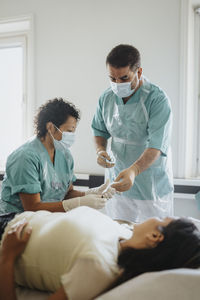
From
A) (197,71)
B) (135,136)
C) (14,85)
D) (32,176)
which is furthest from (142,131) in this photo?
(14,85)

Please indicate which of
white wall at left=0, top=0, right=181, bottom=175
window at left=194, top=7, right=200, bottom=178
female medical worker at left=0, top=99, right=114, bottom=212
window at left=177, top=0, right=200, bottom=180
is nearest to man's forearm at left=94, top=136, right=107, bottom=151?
female medical worker at left=0, top=99, right=114, bottom=212

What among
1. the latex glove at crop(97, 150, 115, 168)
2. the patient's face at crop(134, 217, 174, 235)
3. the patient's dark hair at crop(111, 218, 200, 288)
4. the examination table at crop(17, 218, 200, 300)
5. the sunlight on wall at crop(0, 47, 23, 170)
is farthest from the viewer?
the sunlight on wall at crop(0, 47, 23, 170)

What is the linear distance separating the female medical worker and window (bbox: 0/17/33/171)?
123cm

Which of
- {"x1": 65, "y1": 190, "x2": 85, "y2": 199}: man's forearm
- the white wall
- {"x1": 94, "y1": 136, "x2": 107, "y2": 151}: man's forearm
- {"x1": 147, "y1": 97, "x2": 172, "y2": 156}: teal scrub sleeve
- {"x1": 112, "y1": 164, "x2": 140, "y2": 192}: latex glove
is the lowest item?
{"x1": 65, "y1": 190, "x2": 85, "y2": 199}: man's forearm

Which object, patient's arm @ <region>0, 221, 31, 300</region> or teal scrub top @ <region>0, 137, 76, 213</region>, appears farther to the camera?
teal scrub top @ <region>0, 137, 76, 213</region>

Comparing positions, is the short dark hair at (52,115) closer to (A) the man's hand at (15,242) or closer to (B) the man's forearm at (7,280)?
(A) the man's hand at (15,242)

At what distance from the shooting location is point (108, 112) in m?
1.93

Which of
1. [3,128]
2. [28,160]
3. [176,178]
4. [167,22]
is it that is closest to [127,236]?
[28,160]

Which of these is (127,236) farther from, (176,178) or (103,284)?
(176,178)

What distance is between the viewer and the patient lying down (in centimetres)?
92

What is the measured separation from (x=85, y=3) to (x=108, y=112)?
1199 millimetres

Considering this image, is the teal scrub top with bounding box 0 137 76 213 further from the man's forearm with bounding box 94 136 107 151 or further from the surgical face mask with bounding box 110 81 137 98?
the surgical face mask with bounding box 110 81 137 98

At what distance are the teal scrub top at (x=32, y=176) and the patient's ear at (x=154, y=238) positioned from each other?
0.66 meters

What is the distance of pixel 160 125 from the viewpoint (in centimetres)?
170
